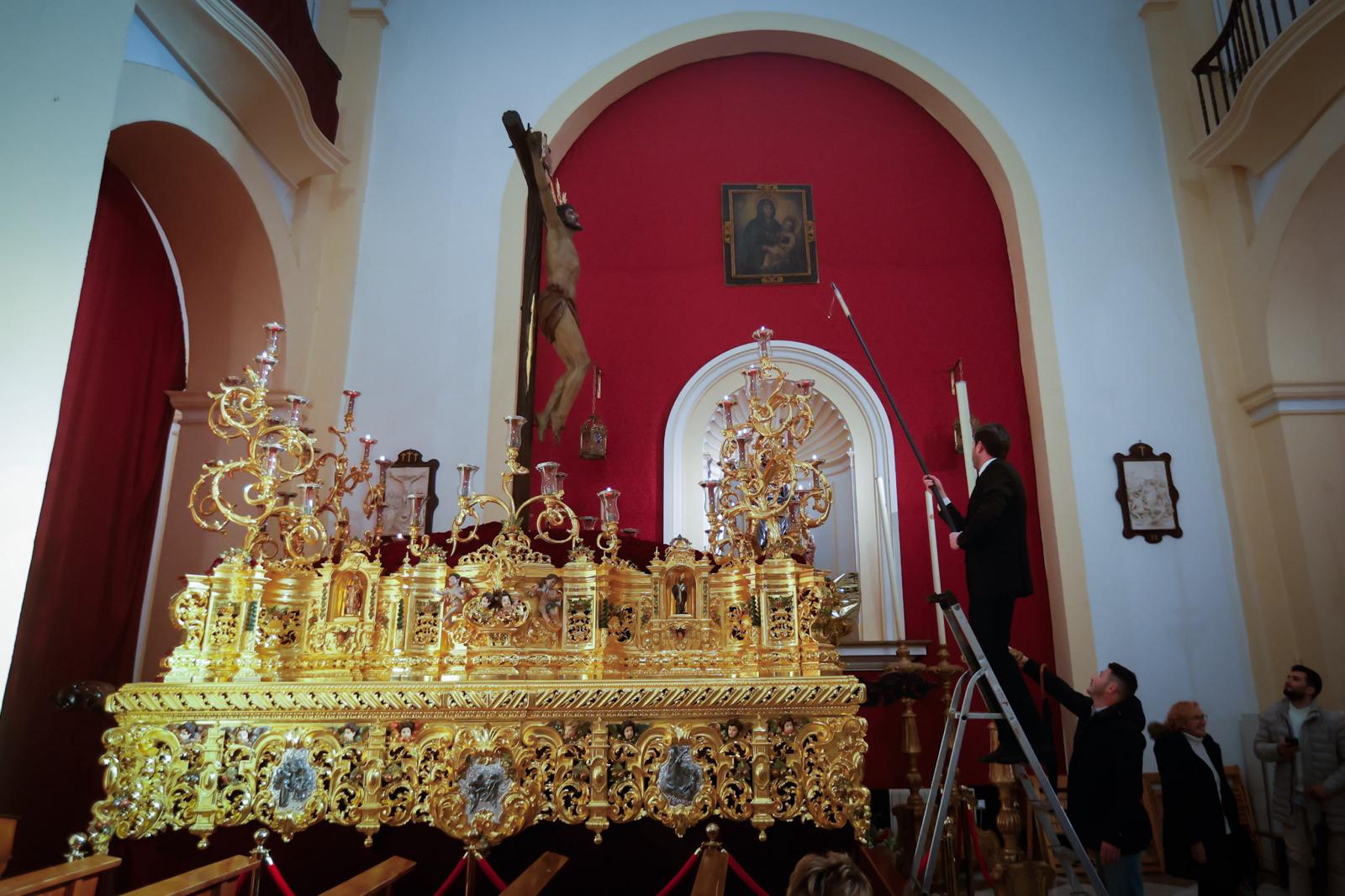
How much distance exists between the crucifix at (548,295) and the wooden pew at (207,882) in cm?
259

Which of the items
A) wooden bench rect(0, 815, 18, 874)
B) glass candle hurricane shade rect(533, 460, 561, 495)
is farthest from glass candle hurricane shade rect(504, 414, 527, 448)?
wooden bench rect(0, 815, 18, 874)

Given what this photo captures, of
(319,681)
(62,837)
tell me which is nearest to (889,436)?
(319,681)

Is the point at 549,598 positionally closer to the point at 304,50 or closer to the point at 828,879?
the point at 828,879

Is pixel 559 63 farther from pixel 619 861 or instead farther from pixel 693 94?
pixel 619 861

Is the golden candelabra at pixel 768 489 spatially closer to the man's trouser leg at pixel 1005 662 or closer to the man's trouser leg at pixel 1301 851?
the man's trouser leg at pixel 1005 662

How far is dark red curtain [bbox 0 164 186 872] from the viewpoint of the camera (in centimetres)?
443

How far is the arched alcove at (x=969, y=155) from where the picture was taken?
19.1 feet

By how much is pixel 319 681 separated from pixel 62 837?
3007mm

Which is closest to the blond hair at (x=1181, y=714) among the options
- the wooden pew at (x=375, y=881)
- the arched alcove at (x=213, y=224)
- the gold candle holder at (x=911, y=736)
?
the gold candle holder at (x=911, y=736)

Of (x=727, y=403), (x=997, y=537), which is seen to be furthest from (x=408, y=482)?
(x=997, y=537)

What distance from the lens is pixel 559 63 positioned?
697cm

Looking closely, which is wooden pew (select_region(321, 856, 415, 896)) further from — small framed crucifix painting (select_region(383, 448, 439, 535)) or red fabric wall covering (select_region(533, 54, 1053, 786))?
red fabric wall covering (select_region(533, 54, 1053, 786))

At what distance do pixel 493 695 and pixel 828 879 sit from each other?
51.9 inches

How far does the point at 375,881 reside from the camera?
234 centimetres
